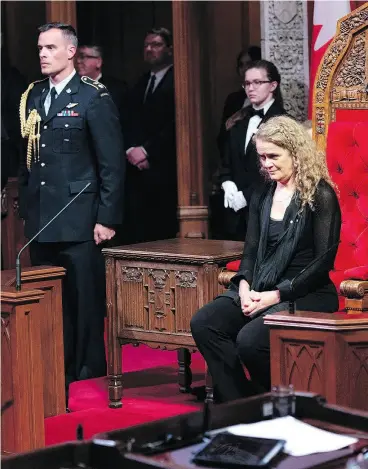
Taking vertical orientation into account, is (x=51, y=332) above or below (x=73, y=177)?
below

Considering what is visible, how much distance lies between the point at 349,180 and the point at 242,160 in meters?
0.99

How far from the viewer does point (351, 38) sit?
4.22 metres

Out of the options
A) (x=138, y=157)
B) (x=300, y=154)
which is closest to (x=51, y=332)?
(x=300, y=154)

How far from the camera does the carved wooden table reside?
4168mm

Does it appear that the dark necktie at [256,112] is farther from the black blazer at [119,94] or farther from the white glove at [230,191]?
the black blazer at [119,94]

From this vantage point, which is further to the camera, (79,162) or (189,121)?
(189,121)

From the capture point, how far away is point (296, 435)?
1.95 metres

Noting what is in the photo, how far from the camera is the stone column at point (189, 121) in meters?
5.88

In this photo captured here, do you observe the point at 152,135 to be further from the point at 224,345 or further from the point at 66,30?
the point at 224,345

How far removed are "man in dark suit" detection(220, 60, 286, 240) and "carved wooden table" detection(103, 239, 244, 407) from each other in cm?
54

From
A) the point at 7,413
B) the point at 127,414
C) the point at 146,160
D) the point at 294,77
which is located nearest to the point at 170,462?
the point at 7,413

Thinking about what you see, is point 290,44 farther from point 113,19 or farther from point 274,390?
point 274,390

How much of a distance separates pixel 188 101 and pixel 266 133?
2.22 meters

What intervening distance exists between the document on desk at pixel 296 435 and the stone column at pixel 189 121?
3871 millimetres
